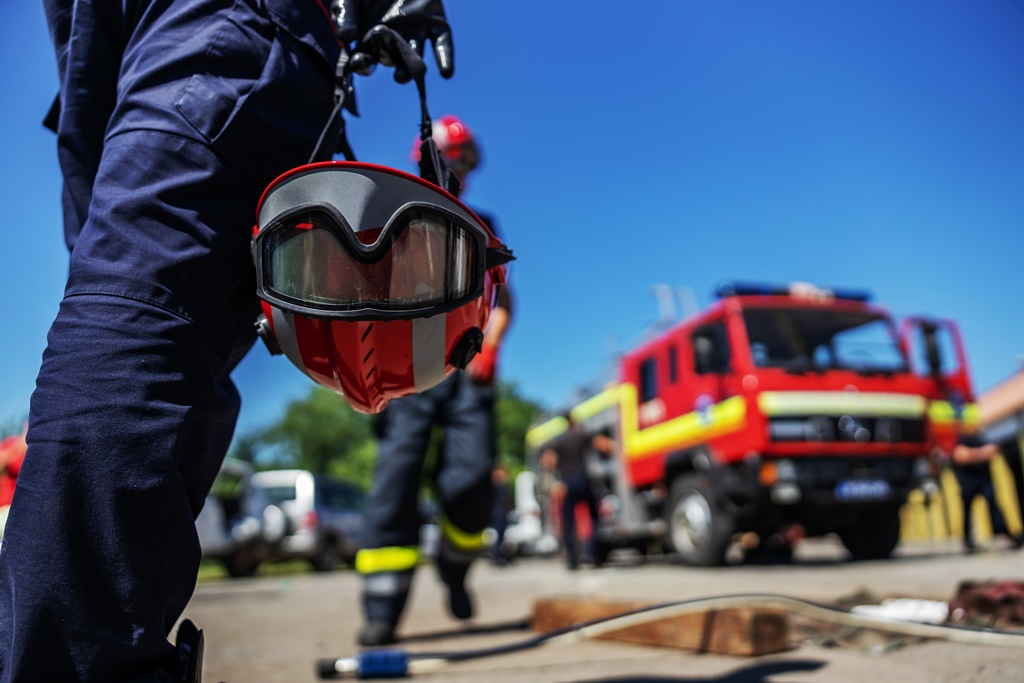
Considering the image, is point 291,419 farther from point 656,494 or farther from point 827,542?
point 656,494

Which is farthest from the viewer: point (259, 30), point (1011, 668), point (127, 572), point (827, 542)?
point (827, 542)

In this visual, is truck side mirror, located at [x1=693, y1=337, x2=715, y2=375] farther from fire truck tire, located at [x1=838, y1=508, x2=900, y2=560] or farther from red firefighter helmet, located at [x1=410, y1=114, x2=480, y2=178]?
red firefighter helmet, located at [x1=410, y1=114, x2=480, y2=178]

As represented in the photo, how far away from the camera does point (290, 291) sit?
1205 millimetres

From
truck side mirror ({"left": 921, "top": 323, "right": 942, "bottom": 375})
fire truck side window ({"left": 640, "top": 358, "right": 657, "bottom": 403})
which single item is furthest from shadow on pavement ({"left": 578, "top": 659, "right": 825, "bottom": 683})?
fire truck side window ({"left": 640, "top": 358, "right": 657, "bottom": 403})

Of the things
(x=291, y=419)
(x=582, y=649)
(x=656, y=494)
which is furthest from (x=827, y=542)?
(x=291, y=419)

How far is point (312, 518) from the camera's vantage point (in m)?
13.9

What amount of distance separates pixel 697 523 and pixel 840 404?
1.72m

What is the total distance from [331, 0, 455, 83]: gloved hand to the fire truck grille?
6328mm

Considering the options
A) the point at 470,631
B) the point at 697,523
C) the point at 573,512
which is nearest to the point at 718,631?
the point at 470,631

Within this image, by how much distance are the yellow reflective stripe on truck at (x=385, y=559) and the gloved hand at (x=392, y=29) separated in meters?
2.17

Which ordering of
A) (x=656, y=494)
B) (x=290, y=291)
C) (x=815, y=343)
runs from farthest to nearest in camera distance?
(x=656, y=494) < (x=815, y=343) < (x=290, y=291)

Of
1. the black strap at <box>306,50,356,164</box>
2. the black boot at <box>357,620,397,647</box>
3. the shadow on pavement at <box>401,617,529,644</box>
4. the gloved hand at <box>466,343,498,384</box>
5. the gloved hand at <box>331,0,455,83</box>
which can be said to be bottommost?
the shadow on pavement at <box>401,617,529,644</box>

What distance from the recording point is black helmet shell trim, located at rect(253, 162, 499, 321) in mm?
1170

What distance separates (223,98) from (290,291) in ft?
1.11
